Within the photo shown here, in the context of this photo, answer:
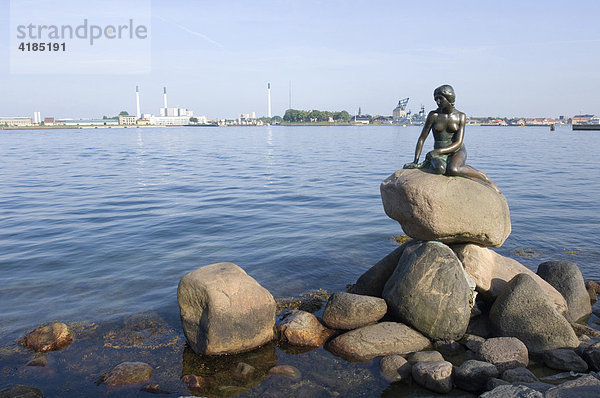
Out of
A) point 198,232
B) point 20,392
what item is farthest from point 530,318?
point 198,232

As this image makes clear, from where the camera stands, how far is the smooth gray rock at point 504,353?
275 inches

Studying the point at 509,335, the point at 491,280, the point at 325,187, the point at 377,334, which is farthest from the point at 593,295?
the point at 325,187

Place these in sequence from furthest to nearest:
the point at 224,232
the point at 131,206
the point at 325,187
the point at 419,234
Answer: the point at 325,187
the point at 131,206
the point at 224,232
the point at 419,234

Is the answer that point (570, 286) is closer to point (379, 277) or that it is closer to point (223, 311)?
point (379, 277)

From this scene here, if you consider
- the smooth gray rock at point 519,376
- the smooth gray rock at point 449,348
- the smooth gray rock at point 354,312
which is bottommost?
the smooth gray rock at point 449,348

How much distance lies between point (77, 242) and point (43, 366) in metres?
8.69

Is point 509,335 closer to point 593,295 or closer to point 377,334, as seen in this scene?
point 377,334

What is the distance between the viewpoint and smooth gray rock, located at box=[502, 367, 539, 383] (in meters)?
6.41

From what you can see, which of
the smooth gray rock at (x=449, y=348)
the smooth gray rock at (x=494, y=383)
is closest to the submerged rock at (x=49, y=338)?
the smooth gray rock at (x=449, y=348)

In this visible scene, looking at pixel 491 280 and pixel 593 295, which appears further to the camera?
pixel 593 295

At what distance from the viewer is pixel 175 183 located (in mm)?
30359

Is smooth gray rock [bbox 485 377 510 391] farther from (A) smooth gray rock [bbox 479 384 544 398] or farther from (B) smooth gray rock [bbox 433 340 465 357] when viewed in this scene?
(B) smooth gray rock [bbox 433 340 465 357]

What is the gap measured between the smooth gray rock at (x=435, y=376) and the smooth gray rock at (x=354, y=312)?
155cm

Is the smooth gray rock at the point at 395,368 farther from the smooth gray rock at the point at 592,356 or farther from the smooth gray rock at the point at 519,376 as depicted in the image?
the smooth gray rock at the point at 592,356
